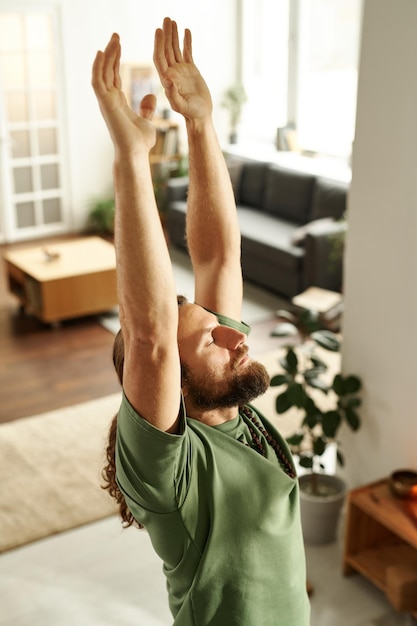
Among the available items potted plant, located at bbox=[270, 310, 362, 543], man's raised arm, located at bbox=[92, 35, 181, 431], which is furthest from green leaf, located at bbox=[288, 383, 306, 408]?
man's raised arm, located at bbox=[92, 35, 181, 431]

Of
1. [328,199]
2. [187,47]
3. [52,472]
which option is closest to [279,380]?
[52,472]

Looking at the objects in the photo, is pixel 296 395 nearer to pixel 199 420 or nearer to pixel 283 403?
pixel 283 403

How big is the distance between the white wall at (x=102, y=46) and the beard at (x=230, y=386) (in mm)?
6580

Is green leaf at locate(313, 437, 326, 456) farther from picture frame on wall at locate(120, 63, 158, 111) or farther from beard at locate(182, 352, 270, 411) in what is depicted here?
picture frame on wall at locate(120, 63, 158, 111)

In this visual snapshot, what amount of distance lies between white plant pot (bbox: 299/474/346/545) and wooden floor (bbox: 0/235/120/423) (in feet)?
6.30

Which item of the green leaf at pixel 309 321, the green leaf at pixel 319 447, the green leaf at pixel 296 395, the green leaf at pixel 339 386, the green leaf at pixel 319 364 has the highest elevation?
the green leaf at pixel 309 321

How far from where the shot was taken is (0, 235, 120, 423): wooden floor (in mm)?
5055

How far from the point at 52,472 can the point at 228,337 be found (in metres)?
2.90

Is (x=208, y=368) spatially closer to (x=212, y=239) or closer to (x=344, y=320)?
(x=212, y=239)

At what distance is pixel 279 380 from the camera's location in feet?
11.1

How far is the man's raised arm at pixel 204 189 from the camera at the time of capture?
1.42 m

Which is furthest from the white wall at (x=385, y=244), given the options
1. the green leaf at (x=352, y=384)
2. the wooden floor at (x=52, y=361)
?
the wooden floor at (x=52, y=361)

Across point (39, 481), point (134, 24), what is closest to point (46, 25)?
point (134, 24)

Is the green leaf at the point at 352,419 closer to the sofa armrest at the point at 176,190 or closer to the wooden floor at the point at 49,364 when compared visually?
the wooden floor at the point at 49,364
